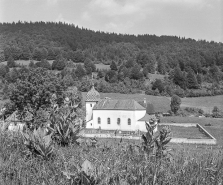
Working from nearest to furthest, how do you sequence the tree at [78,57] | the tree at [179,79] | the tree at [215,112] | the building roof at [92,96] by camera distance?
the building roof at [92,96]
the tree at [215,112]
the tree at [179,79]
the tree at [78,57]

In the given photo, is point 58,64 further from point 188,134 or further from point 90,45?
point 188,134

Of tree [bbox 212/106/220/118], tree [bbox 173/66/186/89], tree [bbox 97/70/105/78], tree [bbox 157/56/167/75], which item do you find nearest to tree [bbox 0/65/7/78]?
tree [bbox 97/70/105/78]

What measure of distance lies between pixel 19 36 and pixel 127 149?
13717 cm

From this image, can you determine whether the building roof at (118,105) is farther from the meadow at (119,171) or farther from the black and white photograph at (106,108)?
the meadow at (119,171)

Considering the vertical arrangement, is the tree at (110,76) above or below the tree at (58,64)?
below

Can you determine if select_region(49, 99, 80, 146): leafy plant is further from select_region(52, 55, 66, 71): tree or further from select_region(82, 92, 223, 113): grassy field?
select_region(52, 55, 66, 71): tree

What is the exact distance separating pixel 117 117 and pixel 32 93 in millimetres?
19819

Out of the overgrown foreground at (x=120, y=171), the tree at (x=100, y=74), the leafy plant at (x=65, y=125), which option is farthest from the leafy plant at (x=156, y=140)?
the tree at (x=100, y=74)

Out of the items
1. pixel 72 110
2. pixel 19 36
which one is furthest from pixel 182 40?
pixel 72 110

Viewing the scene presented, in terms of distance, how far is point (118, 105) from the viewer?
50.6 metres

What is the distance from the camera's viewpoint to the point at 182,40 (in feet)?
600

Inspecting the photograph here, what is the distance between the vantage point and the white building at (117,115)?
4875cm

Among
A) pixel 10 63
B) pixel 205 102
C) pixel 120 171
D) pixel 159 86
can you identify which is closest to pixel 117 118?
pixel 120 171

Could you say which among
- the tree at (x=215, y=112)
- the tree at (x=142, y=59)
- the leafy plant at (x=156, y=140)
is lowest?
the tree at (x=215, y=112)
